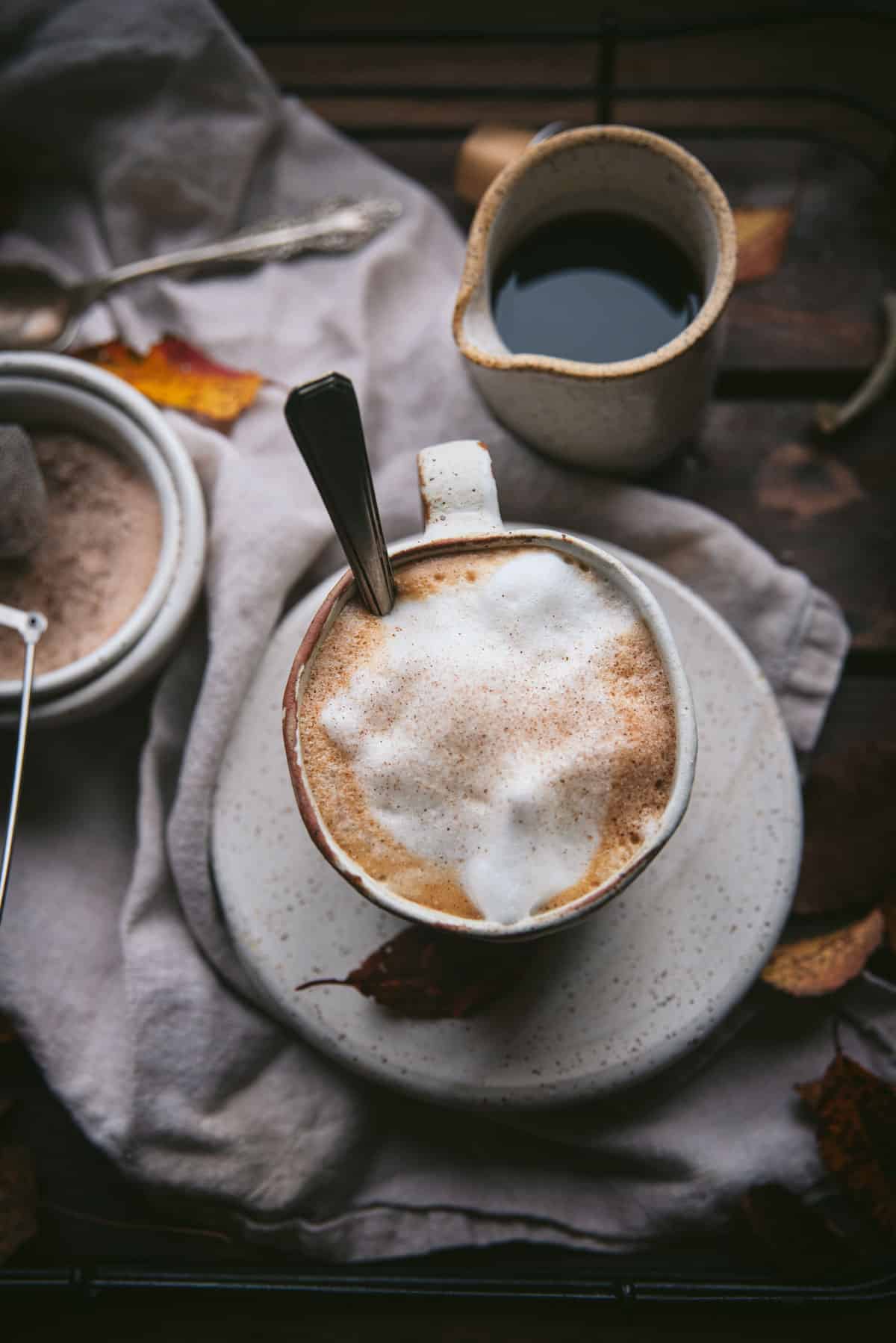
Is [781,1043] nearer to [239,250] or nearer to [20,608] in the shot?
[20,608]

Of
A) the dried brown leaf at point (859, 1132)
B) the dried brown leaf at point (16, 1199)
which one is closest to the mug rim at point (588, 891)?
the dried brown leaf at point (859, 1132)

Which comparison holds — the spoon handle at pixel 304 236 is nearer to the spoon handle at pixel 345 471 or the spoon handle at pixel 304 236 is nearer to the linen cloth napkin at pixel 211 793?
the linen cloth napkin at pixel 211 793

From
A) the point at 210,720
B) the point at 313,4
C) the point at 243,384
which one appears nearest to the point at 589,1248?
Result: the point at 210,720

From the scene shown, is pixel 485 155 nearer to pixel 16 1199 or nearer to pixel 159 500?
pixel 159 500

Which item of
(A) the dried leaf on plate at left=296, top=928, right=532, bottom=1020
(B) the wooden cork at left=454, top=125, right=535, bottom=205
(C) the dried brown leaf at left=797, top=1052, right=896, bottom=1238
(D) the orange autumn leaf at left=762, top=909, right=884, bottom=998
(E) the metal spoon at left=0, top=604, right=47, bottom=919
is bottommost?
(C) the dried brown leaf at left=797, top=1052, right=896, bottom=1238

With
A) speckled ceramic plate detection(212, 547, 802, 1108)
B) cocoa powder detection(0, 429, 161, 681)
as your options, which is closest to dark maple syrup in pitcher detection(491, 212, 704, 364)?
speckled ceramic plate detection(212, 547, 802, 1108)

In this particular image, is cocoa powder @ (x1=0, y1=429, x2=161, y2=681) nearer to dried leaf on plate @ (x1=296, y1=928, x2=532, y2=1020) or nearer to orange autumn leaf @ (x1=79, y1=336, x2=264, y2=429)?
orange autumn leaf @ (x1=79, y1=336, x2=264, y2=429)

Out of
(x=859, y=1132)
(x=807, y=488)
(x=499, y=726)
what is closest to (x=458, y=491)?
(x=499, y=726)
